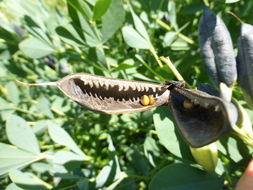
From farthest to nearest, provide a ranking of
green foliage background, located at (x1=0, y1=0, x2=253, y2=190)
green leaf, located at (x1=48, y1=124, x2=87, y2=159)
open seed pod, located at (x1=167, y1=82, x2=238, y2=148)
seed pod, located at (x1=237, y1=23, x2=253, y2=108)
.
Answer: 1. green leaf, located at (x1=48, y1=124, x2=87, y2=159)
2. green foliage background, located at (x1=0, y1=0, x2=253, y2=190)
3. seed pod, located at (x1=237, y1=23, x2=253, y2=108)
4. open seed pod, located at (x1=167, y1=82, x2=238, y2=148)

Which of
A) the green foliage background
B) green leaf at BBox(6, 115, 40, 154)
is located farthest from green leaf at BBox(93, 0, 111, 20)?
green leaf at BBox(6, 115, 40, 154)

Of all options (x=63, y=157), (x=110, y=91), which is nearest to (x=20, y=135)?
(x=63, y=157)

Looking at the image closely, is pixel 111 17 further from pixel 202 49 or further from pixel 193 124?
pixel 193 124

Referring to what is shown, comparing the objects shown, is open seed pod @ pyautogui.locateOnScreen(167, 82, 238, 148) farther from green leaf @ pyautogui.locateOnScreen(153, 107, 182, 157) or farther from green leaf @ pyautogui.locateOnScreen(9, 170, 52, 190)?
green leaf @ pyautogui.locateOnScreen(9, 170, 52, 190)

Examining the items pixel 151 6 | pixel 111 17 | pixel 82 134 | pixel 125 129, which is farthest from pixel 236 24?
pixel 82 134

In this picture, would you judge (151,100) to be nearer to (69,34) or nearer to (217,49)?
(217,49)
